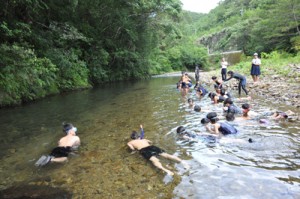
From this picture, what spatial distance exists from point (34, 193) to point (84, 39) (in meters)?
15.1

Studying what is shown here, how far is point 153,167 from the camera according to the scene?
5805mm

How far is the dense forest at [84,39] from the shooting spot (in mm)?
12717

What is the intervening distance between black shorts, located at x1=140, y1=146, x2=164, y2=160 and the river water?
16 centimetres

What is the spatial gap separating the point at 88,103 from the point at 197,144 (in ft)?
30.2

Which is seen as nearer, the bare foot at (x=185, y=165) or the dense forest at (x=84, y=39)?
the bare foot at (x=185, y=165)

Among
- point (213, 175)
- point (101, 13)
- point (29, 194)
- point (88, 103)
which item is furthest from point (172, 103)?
point (101, 13)

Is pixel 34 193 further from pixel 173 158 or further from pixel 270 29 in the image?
pixel 270 29

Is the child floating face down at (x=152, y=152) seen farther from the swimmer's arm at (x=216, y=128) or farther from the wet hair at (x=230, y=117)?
the wet hair at (x=230, y=117)

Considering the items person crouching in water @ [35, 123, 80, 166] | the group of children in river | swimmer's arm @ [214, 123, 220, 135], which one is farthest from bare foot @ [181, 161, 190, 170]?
person crouching in water @ [35, 123, 80, 166]

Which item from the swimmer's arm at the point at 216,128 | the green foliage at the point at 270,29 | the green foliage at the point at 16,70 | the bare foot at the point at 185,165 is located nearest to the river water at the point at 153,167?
the bare foot at the point at 185,165

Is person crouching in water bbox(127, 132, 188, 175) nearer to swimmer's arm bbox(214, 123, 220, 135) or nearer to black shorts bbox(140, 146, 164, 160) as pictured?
black shorts bbox(140, 146, 164, 160)

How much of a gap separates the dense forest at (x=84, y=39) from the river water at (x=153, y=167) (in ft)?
10.7

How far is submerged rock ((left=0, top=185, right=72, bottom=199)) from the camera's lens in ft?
15.3

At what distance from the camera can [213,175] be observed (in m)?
5.12
